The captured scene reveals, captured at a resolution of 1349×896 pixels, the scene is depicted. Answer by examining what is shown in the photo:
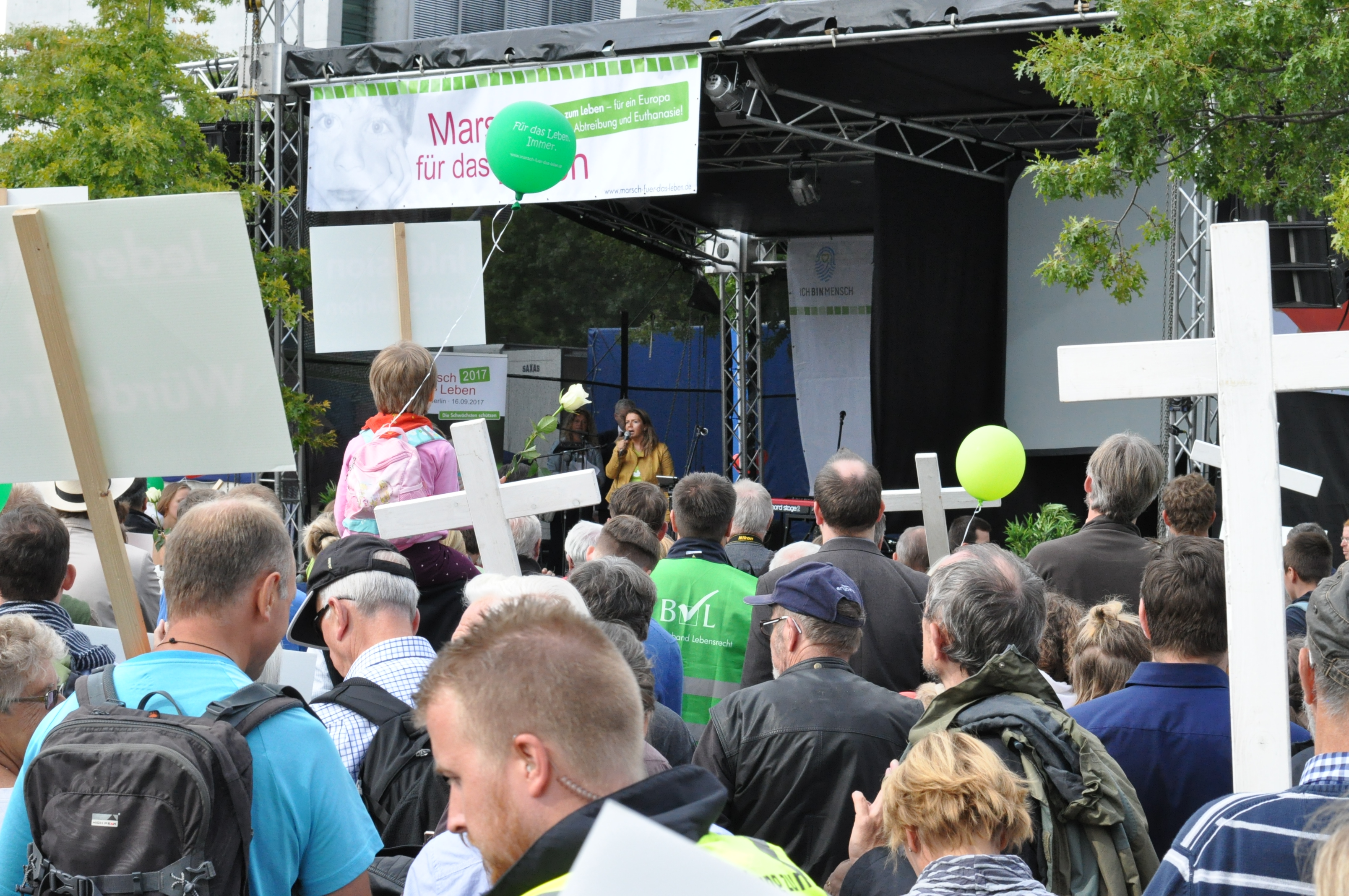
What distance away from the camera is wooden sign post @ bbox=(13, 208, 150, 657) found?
253cm

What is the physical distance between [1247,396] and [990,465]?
9.26ft

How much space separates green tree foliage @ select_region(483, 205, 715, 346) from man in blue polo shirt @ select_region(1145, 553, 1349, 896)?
54.8ft

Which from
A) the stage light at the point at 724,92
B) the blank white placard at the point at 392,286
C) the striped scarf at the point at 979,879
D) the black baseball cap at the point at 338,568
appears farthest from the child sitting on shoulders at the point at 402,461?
the stage light at the point at 724,92

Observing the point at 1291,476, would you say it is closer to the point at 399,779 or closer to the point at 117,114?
the point at 399,779

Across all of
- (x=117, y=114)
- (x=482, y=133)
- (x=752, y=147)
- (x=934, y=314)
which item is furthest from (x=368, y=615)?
(x=752, y=147)

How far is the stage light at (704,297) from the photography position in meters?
16.7

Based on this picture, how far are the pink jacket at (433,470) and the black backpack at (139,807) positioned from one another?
7.77 feet

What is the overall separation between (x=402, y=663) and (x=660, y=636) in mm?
946

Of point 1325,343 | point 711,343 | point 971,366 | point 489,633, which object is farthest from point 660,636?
point 711,343

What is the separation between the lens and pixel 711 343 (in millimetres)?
18594

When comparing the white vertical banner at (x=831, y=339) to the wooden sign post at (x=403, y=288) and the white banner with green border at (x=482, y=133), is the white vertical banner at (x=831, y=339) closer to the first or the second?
the white banner with green border at (x=482, y=133)

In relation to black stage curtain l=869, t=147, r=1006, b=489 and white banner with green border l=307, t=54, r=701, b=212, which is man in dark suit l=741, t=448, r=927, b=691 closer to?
white banner with green border l=307, t=54, r=701, b=212

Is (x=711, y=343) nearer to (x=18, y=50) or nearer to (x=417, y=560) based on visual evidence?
(x=18, y=50)

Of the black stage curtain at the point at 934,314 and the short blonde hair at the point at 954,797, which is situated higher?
the black stage curtain at the point at 934,314
